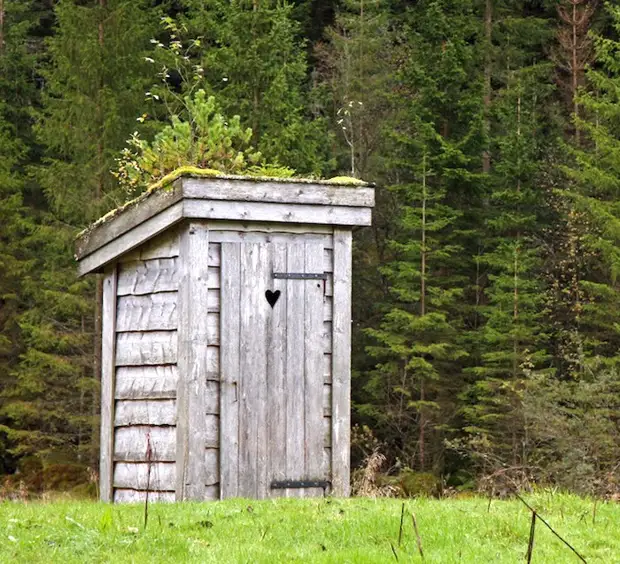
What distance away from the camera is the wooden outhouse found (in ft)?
31.6

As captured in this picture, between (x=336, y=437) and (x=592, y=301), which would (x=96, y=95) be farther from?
(x=336, y=437)

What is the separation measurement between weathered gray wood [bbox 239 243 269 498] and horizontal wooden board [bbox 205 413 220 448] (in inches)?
7.6

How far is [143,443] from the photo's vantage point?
413 inches

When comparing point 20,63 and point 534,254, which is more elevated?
point 20,63

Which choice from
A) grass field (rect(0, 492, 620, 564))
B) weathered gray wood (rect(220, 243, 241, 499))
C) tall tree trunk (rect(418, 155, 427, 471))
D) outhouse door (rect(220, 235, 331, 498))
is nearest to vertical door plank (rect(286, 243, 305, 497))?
outhouse door (rect(220, 235, 331, 498))

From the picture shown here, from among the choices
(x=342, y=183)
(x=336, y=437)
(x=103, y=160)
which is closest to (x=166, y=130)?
(x=342, y=183)

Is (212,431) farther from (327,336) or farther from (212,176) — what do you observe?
(212,176)

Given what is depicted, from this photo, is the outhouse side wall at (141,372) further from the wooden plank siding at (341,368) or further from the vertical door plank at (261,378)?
the wooden plank siding at (341,368)

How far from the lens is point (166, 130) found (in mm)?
10734

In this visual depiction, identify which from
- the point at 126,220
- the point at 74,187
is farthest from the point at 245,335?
the point at 74,187

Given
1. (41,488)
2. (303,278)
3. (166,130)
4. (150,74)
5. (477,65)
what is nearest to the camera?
(303,278)

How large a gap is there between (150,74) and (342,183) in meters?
20.5

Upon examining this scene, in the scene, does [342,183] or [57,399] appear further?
[57,399]

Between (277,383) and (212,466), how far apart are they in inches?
34.3
